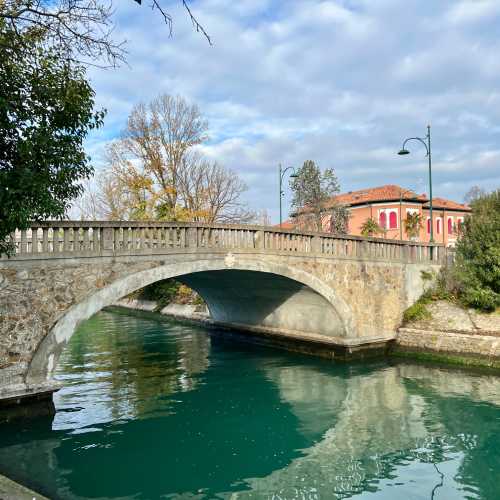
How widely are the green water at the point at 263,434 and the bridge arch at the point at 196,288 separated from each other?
1255mm

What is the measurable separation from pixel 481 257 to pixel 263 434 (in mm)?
9906

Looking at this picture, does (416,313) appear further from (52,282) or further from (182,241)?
(52,282)

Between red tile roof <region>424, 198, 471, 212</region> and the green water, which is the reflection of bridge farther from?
red tile roof <region>424, 198, 471, 212</region>

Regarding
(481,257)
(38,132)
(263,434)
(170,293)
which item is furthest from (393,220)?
(38,132)

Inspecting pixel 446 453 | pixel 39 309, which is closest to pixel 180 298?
pixel 39 309

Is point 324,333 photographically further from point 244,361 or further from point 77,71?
Answer: point 77,71

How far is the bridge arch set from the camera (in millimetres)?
9875

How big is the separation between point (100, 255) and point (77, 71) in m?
5.09

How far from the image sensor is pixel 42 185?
229 inches

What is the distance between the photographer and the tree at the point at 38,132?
18.6 ft

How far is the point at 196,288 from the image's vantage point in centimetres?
1981

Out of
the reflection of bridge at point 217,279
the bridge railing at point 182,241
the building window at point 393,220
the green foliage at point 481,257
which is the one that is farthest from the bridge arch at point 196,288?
the building window at point 393,220

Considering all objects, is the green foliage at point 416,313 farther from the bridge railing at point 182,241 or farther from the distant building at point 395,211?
the distant building at point 395,211

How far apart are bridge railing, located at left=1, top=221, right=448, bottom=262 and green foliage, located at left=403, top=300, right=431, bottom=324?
1682 millimetres
